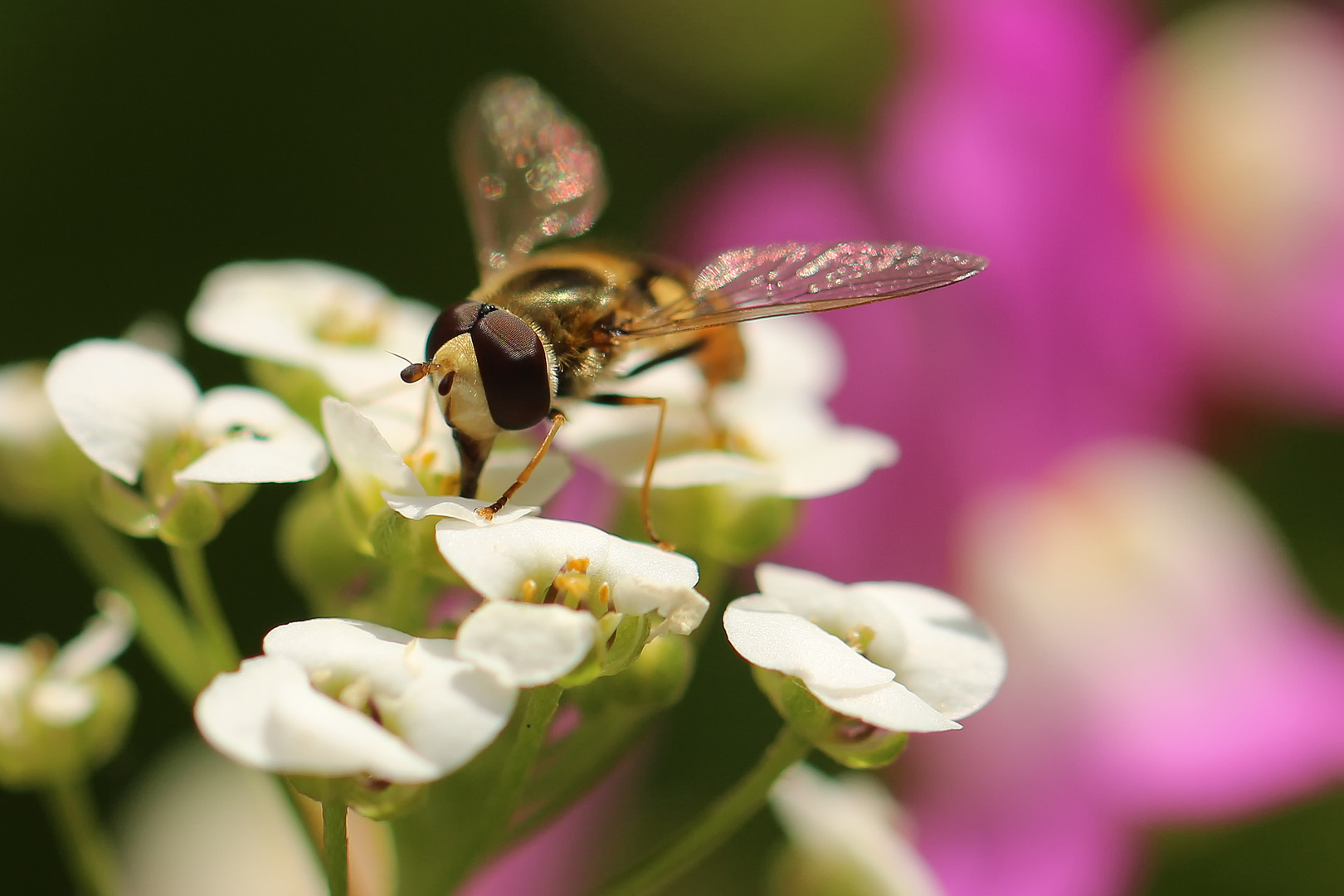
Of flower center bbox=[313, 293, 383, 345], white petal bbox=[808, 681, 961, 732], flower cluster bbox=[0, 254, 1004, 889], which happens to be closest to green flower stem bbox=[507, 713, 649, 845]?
flower cluster bbox=[0, 254, 1004, 889]

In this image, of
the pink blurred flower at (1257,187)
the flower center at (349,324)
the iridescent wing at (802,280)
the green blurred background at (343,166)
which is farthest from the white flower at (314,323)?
the pink blurred flower at (1257,187)

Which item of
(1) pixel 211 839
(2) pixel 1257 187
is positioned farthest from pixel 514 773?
(2) pixel 1257 187

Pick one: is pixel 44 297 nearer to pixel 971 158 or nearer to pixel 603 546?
pixel 971 158

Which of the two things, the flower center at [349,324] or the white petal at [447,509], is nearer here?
the white petal at [447,509]

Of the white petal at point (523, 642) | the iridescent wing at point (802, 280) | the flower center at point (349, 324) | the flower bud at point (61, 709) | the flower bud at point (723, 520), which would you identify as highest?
the iridescent wing at point (802, 280)

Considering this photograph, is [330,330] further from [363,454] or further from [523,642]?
[523,642]

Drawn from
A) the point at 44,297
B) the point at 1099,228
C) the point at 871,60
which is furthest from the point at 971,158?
the point at 44,297

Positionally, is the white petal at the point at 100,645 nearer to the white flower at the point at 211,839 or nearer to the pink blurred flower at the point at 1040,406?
the white flower at the point at 211,839
